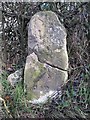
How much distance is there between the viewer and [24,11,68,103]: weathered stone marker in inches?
102

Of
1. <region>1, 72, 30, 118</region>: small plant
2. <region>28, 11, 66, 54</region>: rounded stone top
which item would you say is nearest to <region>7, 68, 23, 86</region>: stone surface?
<region>1, 72, 30, 118</region>: small plant

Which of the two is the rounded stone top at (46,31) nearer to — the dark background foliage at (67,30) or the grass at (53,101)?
the dark background foliage at (67,30)

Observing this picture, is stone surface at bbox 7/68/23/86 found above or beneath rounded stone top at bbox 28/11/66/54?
beneath

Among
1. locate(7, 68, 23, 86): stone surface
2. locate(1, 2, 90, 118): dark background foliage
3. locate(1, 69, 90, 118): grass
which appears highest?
locate(1, 2, 90, 118): dark background foliage

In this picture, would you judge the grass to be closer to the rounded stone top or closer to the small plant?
the small plant

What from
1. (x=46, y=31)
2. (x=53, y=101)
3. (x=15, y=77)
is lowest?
(x=53, y=101)

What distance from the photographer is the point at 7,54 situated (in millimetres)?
2617

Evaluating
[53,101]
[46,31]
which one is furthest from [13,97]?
[46,31]

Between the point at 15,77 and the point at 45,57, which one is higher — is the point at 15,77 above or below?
below

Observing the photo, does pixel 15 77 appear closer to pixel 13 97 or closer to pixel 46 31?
pixel 13 97

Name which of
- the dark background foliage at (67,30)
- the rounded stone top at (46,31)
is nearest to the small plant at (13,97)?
the dark background foliage at (67,30)

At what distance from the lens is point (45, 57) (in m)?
2.61

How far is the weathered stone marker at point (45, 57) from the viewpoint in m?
2.59

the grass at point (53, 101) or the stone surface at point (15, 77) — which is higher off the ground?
the stone surface at point (15, 77)
